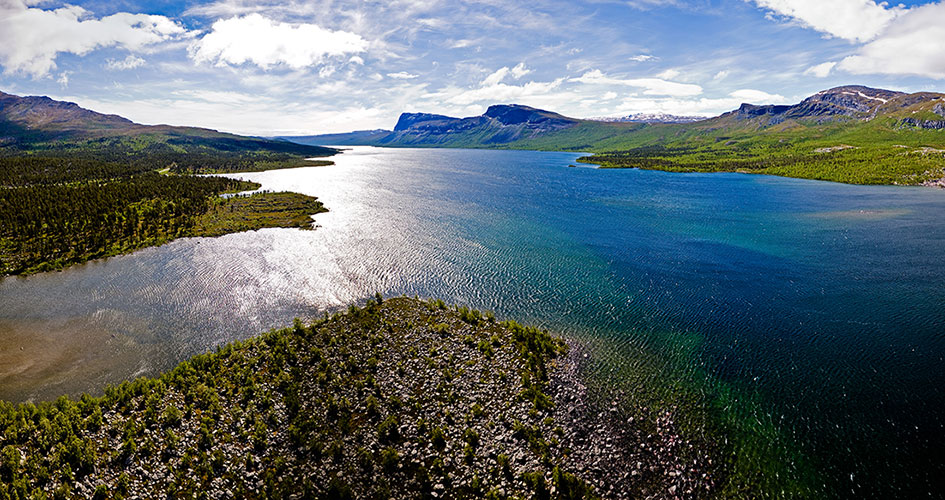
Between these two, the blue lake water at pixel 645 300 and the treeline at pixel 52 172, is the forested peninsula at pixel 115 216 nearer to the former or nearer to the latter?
the treeline at pixel 52 172

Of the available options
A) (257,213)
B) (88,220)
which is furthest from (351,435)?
(88,220)

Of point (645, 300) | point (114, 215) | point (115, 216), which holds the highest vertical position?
point (114, 215)

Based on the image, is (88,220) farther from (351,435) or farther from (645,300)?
(645,300)

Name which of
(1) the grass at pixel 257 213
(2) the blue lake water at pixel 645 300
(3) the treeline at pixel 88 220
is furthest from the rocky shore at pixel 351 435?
(1) the grass at pixel 257 213

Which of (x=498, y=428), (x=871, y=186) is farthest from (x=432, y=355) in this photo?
(x=871, y=186)

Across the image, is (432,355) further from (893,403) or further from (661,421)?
(893,403)

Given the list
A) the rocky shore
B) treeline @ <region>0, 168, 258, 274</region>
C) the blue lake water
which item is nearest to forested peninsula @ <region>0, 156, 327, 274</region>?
treeline @ <region>0, 168, 258, 274</region>

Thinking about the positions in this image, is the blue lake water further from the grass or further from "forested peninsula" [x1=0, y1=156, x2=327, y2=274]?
"forested peninsula" [x1=0, y1=156, x2=327, y2=274]
